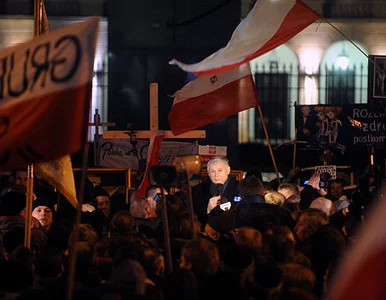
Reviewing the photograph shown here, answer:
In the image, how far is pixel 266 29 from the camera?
30.6ft

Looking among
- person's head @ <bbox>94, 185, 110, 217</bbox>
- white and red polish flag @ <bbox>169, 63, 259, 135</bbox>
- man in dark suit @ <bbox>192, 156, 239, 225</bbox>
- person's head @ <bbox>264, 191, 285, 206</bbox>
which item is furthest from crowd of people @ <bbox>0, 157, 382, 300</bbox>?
white and red polish flag @ <bbox>169, 63, 259, 135</bbox>

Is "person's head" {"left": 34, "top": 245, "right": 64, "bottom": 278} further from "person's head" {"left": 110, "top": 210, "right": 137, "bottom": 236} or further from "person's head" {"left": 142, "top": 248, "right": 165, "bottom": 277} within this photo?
"person's head" {"left": 110, "top": 210, "right": 137, "bottom": 236}

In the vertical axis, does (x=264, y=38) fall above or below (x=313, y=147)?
above

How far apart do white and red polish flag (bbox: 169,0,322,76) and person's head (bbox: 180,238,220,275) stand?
146 inches

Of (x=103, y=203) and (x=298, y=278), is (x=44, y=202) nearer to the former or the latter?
(x=103, y=203)

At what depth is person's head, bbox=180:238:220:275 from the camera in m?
5.19

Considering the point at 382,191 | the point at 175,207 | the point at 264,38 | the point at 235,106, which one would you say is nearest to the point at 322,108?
the point at 235,106

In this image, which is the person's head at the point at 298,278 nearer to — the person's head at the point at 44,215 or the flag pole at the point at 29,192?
the flag pole at the point at 29,192

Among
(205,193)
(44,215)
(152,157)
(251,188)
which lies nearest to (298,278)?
(251,188)

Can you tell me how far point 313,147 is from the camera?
51.7ft

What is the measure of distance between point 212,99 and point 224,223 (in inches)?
135

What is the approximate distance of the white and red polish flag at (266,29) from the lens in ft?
29.4

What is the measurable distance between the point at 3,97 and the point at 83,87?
2.42 ft

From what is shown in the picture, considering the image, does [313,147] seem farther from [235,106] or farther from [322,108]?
[235,106]
